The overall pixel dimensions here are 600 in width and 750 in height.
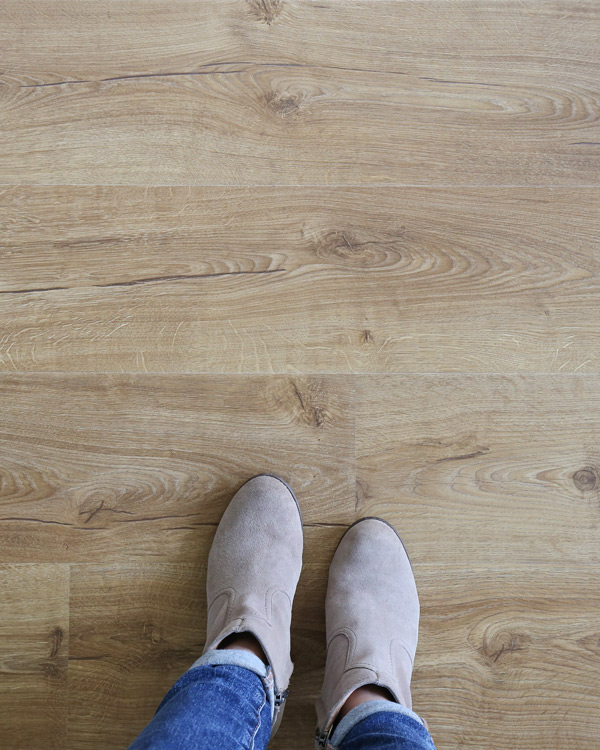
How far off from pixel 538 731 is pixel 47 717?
0.72m

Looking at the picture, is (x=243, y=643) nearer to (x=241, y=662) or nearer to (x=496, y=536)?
(x=241, y=662)

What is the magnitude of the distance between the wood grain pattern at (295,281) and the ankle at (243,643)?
0.38m

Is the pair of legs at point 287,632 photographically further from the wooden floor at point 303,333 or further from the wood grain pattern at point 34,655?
the wood grain pattern at point 34,655

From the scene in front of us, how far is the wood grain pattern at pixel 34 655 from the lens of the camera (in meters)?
0.84

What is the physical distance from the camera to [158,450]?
2.86 feet

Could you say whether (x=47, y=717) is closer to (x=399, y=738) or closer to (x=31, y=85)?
(x=399, y=738)

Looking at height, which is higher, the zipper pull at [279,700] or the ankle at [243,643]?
the ankle at [243,643]

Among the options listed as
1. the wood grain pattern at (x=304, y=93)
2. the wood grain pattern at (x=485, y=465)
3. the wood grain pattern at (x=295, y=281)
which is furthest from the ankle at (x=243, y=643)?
the wood grain pattern at (x=304, y=93)

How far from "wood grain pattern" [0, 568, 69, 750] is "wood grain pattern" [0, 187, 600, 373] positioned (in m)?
0.32

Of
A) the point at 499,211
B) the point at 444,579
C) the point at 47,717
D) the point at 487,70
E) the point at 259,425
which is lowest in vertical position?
the point at 47,717

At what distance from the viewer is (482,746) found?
85cm

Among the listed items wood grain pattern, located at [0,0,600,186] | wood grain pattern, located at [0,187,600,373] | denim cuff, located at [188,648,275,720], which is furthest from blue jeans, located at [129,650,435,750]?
wood grain pattern, located at [0,0,600,186]

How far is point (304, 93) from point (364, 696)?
888 mm

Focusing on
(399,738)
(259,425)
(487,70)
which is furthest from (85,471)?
(487,70)
